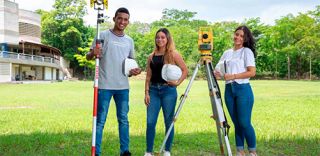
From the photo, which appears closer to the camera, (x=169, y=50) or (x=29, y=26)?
(x=169, y=50)

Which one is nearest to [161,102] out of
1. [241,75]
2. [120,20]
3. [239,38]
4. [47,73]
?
[241,75]

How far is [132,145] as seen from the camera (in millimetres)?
5617

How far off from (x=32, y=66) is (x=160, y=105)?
46.9 metres

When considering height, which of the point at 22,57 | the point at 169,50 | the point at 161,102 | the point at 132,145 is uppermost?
the point at 22,57

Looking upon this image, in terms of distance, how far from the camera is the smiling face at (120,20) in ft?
14.6

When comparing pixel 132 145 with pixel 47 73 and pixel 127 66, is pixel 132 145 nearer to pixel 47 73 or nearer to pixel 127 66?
pixel 127 66

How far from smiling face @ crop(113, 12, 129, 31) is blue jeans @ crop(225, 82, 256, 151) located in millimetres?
1517

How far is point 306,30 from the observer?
47875mm

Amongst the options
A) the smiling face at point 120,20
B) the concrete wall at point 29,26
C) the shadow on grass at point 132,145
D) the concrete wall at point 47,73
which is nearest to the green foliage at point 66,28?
the concrete wall at point 29,26

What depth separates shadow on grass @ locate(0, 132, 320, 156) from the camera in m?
5.13

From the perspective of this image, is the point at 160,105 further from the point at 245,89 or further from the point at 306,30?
the point at 306,30

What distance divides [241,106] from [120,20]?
1.84m

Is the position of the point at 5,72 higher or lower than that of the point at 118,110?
higher

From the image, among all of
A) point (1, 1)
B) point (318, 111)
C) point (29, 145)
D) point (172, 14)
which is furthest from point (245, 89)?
point (172, 14)
